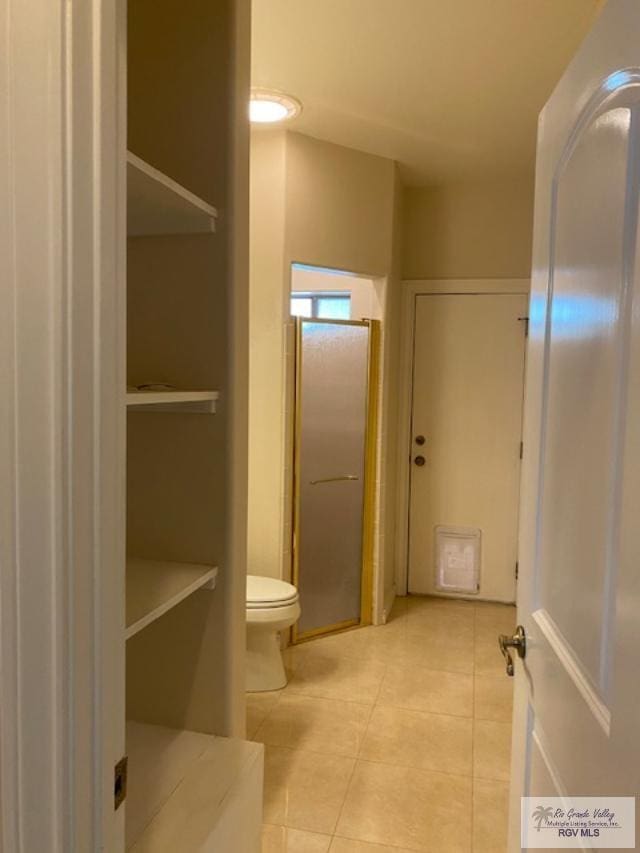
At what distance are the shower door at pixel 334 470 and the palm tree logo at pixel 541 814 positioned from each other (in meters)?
2.11

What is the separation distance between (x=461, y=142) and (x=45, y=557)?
3191mm

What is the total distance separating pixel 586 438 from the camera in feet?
3.23

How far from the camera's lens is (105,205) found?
76cm

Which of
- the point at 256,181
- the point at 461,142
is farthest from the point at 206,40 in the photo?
the point at 461,142

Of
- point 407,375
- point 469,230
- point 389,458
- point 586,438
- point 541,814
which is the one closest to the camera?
point 586,438

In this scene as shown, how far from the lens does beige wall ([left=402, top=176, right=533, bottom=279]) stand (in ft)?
12.5

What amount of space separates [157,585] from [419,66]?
2.25m

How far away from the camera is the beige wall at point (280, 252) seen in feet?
10.0

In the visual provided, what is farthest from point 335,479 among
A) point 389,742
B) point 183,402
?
point 183,402

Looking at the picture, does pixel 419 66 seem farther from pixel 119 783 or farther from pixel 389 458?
pixel 119 783

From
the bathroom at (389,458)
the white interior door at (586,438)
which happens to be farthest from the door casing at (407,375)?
the white interior door at (586,438)

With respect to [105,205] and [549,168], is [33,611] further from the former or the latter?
A: [549,168]
